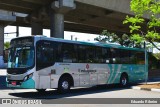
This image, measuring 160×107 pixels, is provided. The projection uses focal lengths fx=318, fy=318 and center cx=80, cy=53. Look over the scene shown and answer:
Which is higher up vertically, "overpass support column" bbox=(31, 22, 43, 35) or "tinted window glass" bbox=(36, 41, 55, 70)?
"overpass support column" bbox=(31, 22, 43, 35)

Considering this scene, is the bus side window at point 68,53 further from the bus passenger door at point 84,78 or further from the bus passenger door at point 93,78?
the bus passenger door at point 93,78

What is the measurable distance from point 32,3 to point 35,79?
1818 centimetres

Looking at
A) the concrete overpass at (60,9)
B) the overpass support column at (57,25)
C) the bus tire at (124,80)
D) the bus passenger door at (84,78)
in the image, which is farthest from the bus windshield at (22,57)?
the overpass support column at (57,25)

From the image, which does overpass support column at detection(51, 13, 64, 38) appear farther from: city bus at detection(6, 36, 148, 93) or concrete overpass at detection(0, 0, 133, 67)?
city bus at detection(6, 36, 148, 93)

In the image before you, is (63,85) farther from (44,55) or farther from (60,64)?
(44,55)

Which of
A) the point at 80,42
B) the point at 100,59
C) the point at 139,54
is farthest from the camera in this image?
the point at 139,54

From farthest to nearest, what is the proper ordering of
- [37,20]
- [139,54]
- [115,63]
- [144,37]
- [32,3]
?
1. [37,20]
2. [32,3]
3. [139,54]
4. [144,37]
5. [115,63]

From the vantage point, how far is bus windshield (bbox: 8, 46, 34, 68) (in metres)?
15.5

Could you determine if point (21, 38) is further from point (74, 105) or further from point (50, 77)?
point (74, 105)

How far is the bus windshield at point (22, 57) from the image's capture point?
51.0 ft

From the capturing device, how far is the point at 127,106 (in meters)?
12.1

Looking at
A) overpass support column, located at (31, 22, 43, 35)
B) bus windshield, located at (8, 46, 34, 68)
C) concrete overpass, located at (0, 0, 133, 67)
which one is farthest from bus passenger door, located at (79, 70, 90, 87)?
overpass support column, located at (31, 22, 43, 35)

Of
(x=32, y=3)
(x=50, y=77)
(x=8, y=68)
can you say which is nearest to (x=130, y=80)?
(x=50, y=77)

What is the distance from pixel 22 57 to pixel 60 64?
7.26 ft
